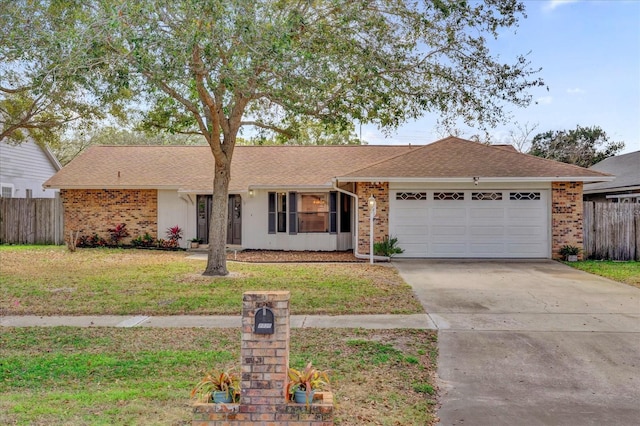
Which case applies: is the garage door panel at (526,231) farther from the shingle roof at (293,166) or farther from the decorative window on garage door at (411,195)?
the decorative window on garage door at (411,195)

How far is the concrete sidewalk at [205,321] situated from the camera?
7270mm

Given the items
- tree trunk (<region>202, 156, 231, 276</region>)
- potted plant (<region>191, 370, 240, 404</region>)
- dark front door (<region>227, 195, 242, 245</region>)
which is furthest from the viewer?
dark front door (<region>227, 195, 242, 245</region>)

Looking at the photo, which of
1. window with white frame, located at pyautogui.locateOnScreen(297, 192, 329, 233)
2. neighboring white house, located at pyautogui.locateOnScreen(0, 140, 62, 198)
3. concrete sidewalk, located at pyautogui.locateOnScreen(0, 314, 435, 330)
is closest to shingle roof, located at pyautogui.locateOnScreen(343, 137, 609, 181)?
window with white frame, located at pyautogui.locateOnScreen(297, 192, 329, 233)

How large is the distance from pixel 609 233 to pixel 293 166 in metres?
11.1

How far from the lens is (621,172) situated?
2131cm

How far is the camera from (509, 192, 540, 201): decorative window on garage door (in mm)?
14922

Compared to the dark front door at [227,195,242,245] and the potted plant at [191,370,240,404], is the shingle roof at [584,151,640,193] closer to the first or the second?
the dark front door at [227,195,242,245]

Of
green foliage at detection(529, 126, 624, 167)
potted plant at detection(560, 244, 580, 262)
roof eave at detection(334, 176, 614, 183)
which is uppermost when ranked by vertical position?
green foliage at detection(529, 126, 624, 167)

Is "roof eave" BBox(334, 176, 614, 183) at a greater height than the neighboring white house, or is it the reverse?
the neighboring white house

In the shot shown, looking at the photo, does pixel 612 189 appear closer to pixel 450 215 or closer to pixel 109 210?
pixel 450 215

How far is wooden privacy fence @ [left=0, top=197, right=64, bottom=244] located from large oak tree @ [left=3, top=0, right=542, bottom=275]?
10147 millimetres

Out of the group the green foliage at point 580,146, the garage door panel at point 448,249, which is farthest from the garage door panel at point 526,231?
the green foliage at point 580,146

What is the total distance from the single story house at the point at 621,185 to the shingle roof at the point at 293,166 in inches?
219

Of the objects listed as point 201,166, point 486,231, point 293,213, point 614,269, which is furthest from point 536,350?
point 201,166
